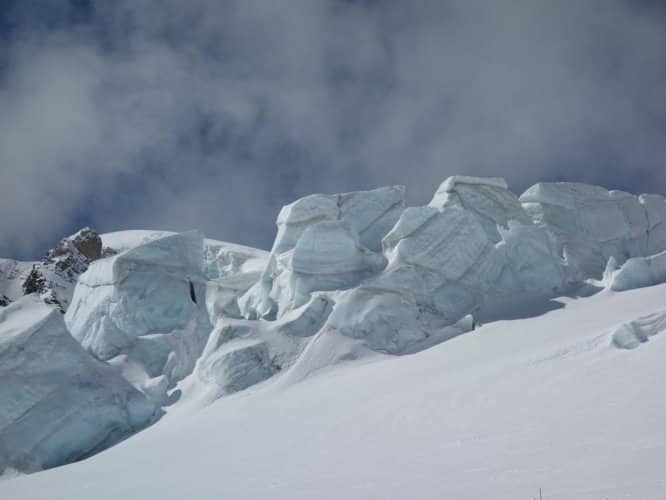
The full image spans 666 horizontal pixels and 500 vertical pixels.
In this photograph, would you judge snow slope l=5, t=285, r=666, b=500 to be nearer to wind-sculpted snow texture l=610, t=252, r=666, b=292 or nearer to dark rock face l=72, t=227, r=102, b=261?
wind-sculpted snow texture l=610, t=252, r=666, b=292

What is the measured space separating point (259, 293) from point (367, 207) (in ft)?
12.0

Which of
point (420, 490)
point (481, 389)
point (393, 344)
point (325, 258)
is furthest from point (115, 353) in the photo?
point (420, 490)

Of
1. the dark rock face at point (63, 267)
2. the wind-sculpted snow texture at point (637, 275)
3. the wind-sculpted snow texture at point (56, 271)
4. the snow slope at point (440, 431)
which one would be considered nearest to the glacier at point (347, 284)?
the wind-sculpted snow texture at point (637, 275)

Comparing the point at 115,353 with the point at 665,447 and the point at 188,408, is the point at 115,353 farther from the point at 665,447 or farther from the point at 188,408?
the point at 665,447

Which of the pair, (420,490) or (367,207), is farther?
(367,207)

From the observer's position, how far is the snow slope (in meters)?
5.95

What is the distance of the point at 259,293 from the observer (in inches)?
Result: 709

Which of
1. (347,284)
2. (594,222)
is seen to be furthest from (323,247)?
(594,222)

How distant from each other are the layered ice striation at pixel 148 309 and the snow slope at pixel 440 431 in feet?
8.69

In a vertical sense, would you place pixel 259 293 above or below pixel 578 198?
below

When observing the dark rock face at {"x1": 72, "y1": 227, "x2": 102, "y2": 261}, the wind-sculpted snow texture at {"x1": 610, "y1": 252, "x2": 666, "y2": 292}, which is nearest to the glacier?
the wind-sculpted snow texture at {"x1": 610, "y1": 252, "x2": 666, "y2": 292}

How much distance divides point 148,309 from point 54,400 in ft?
15.3

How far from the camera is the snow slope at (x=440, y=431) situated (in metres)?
5.95

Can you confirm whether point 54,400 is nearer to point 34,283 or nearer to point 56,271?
point 34,283
